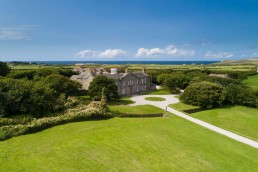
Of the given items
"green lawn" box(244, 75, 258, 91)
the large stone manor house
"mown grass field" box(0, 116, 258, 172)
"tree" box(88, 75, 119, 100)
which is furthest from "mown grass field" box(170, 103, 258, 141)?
"green lawn" box(244, 75, 258, 91)

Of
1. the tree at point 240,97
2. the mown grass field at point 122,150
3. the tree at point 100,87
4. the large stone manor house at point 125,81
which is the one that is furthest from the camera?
the large stone manor house at point 125,81

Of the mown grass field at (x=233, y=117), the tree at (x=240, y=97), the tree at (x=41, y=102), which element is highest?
the tree at (x=41, y=102)

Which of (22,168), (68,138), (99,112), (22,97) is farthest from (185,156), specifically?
(22,97)

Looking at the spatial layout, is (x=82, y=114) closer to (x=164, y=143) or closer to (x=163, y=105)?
(x=164, y=143)

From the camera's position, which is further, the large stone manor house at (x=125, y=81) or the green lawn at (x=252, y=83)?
the green lawn at (x=252, y=83)

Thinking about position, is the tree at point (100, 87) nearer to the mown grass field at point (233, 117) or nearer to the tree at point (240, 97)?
the mown grass field at point (233, 117)

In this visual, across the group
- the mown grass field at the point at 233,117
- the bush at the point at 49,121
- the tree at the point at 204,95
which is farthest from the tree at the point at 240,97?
the bush at the point at 49,121
